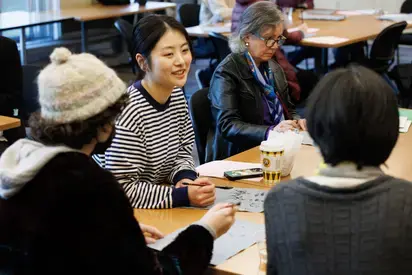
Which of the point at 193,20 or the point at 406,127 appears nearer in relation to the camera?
the point at 406,127

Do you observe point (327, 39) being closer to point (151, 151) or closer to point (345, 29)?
point (345, 29)

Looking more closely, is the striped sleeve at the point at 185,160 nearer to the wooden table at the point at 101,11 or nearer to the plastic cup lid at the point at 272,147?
the plastic cup lid at the point at 272,147

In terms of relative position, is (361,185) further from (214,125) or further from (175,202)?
(214,125)

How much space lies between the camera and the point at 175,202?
97.4 inches

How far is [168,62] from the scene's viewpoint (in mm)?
2668

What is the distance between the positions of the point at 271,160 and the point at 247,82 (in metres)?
0.84

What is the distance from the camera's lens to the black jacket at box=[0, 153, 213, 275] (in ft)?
5.59

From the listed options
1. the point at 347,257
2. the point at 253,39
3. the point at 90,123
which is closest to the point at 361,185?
the point at 347,257

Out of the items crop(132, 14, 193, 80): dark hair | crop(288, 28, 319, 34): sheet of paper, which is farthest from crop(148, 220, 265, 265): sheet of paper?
→ crop(288, 28, 319, 34): sheet of paper

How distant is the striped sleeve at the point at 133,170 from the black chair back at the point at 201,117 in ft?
2.88

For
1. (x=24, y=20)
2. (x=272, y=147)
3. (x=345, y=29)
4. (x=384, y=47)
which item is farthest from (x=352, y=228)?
(x=24, y=20)

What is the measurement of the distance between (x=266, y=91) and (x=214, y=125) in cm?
31

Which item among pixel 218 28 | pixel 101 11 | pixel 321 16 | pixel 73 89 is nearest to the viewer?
pixel 73 89

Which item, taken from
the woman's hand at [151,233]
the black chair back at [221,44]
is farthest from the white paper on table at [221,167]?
the black chair back at [221,44]
